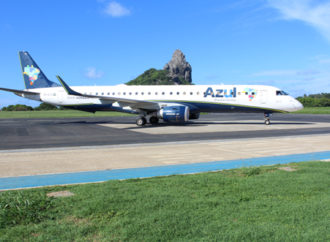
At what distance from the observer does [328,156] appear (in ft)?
33.4

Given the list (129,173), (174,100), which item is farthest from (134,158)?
(174,100)

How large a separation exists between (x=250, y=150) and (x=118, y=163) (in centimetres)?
559

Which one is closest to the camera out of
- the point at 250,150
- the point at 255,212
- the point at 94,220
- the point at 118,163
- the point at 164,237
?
the point at 164,237

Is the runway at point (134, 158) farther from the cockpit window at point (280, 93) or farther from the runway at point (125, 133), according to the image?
the cockpit window at point (280, 93)

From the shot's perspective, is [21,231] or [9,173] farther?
[9,173]

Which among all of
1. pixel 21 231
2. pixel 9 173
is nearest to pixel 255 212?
pixel 21 231

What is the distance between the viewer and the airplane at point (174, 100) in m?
23.8

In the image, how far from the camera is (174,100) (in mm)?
25609

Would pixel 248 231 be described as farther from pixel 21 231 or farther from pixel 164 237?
pixel 21 231

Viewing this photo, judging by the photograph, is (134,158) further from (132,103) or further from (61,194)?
(132,103)

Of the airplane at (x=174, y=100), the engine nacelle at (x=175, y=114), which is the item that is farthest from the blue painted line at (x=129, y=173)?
the airplane at (x=174, y=100)

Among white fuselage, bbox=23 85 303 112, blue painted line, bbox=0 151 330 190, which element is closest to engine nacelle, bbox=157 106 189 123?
white fuselage, bbox=23 85 303 112

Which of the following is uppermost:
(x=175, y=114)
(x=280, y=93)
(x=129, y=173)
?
(x=280, y=93)

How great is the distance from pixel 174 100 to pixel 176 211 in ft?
69.9
